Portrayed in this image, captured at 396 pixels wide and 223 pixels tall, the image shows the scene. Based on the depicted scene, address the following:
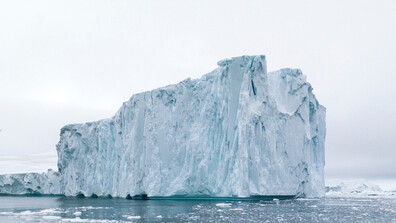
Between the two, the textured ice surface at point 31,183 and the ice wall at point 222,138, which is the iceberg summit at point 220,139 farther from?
the textured ice surface at point 31,183

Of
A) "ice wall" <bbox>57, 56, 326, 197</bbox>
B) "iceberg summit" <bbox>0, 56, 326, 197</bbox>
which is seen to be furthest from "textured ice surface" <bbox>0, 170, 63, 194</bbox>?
"ice wall" <bbox>57, 56, 326, 197</bbox>

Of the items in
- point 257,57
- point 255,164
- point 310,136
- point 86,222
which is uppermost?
point 257,57

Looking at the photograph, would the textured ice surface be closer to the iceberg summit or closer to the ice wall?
the iceberg summit

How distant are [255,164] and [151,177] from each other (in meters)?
6.28

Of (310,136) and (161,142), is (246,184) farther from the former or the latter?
(310,136)

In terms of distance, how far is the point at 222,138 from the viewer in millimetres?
27312

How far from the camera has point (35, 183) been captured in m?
43.4

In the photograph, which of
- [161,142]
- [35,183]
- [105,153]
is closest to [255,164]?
[161,142]

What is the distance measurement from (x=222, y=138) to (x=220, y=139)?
0.62 ft

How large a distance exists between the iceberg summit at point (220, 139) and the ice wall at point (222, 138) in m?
0.06

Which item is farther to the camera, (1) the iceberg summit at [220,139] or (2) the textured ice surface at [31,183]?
(2) the textured ice surface at [31,183]

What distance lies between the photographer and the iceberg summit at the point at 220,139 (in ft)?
86.3

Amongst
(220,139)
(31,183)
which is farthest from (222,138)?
(31,183)

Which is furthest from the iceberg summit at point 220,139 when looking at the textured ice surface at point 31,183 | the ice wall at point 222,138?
the textured ice surface at point 31,183
